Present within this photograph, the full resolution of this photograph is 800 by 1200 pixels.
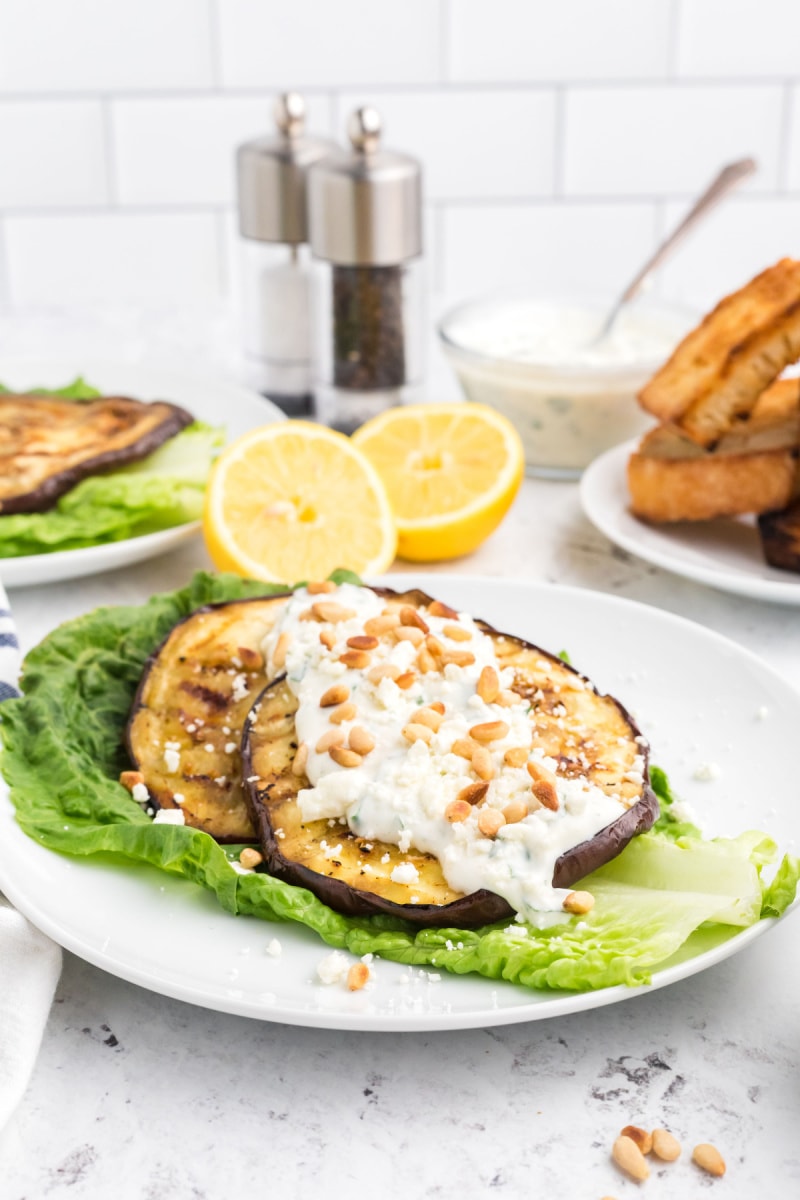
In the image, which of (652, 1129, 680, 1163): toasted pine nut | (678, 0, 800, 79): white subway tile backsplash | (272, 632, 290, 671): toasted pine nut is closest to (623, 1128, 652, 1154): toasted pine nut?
(652, 1129, 680, 1163): toasted pine nut

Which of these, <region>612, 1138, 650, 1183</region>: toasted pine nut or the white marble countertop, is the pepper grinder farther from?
<region>612, 1138, 650, 1183</region>: toasted pine nut

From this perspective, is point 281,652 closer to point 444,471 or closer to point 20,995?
point 20,995

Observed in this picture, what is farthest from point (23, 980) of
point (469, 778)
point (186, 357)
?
point (186, 357)

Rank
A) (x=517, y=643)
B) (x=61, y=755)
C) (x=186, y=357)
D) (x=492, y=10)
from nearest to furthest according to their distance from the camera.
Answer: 1. (x=61, y=755)
2. (x=517, y=643)
3. (x=186, y=357)
4. (x=492, y=10)

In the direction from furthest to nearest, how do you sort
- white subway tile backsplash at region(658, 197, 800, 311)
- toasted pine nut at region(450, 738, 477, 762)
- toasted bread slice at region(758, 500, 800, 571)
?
1. white subway tile backsplash at region(658, 197, 800, 311)
2. toasted bread slice at region(758, 500, 800, 571)
3. toasted pine nut at region(450, 738, 477, 762)

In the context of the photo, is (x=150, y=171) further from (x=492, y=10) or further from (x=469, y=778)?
(x=469, y=778)

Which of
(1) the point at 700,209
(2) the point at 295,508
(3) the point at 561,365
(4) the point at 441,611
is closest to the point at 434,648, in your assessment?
(4) the point at 441,611

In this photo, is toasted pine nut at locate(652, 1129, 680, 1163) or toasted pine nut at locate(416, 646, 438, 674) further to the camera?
toasted pine nut at locate(416, 646, 438, 674)

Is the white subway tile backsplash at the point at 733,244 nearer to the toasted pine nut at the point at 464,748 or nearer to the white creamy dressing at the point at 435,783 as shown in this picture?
the white creamy dressing at the point at 435,783
